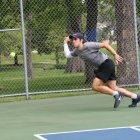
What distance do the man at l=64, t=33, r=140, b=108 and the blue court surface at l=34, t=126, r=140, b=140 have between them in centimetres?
219

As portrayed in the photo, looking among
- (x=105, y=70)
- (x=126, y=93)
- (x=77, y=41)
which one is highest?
(x=77, y=41)

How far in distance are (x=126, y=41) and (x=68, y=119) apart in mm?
6110

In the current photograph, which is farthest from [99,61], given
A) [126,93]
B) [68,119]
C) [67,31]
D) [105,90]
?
[67,31]

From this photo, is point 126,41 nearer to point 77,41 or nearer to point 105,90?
point 105,90

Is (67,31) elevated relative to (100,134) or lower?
elevated

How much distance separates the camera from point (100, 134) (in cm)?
751

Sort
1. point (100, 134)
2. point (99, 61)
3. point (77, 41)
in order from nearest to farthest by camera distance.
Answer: point (100, 134)
point (77, 41)
point (99, 61)

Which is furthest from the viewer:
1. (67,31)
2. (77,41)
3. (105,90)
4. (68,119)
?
(67,31)

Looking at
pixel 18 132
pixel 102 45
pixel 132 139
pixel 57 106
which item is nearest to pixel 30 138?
pixel 18 132

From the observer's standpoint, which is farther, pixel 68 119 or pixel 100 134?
pixel 68 119

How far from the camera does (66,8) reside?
1939 cm

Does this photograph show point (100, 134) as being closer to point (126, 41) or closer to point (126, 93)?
point (126, 93)

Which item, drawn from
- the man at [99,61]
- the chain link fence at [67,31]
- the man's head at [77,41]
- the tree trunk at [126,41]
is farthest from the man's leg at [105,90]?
the tree trunk at [126,41]

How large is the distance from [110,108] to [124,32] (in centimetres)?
479
